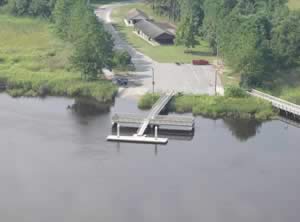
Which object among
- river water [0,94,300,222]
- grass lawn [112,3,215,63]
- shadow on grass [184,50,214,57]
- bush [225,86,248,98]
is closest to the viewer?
river water [0,94,300,222]

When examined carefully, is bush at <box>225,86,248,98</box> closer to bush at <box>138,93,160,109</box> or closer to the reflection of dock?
bush at <box>138,93,160,109</box>

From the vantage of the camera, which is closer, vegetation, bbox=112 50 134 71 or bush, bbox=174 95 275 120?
bush, bbox=174 95 275 120

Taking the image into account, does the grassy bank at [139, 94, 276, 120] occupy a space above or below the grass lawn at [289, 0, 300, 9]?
below

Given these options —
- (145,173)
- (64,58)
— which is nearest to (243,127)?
(145,173)

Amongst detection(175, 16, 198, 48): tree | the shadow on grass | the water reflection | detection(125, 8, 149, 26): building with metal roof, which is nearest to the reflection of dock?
the water reflection

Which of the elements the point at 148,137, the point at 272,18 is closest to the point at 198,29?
the point at 272,18

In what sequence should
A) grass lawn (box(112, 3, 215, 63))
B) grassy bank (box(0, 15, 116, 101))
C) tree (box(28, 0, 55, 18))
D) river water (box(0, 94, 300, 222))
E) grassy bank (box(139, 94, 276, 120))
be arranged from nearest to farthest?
river water (box(0, 94, 300, 222)) < grassy bank (box(139, 94, 276, 120)) < grassy bank (box(0, 15, 116, 101)) < grass lawn (box(112, 3, 215, 63)) < tree (box(28, 0, 55, 18))

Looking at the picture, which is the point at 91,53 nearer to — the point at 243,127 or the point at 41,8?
the point at 243,127

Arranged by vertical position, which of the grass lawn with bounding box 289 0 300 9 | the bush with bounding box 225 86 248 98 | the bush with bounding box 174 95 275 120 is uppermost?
the grass lawn with bounding box 289 0 300 9
